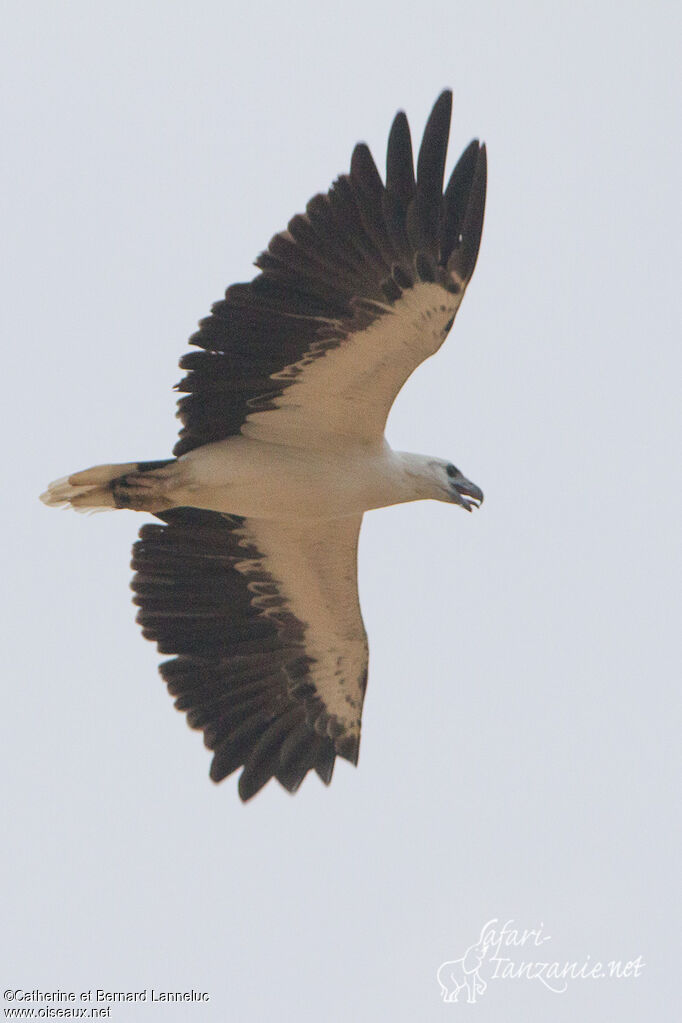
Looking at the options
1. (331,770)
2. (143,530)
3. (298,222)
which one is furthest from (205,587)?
(298,222)

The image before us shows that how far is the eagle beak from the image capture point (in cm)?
Result: 1073

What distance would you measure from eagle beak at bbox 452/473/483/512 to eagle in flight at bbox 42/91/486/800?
0.02 meters

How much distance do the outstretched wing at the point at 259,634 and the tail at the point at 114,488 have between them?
71 centimetres

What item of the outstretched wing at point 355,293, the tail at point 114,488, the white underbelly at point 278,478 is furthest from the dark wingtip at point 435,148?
the tail at point 114,488

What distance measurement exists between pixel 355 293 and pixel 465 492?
173 centimetres

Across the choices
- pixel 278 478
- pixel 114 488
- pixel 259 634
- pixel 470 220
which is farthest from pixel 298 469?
pixel 470 220

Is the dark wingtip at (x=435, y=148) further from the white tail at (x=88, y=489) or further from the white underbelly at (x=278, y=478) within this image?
the white tail at (x=88, y=489)

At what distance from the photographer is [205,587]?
11.5 meters

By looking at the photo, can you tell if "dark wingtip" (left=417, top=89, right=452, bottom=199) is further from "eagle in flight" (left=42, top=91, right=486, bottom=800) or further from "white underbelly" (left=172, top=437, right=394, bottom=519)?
"white underbelly" (left=172, top=437, right=394, bottom=519)

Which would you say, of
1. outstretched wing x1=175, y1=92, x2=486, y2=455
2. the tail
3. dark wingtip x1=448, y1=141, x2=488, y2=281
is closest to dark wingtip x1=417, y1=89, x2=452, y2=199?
outstretched wing x1=175, y1=92, x2=486, y2=455

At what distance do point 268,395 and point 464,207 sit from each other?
1.83 m

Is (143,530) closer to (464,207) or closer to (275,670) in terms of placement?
(275,670)

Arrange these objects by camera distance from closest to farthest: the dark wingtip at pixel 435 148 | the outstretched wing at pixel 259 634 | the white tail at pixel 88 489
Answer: the dark wingtip at pixel 435 148 → the white tail at pixel 88 489 → the outstretched wing at pixel 259 634

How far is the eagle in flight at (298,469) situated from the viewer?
9.59 m
